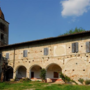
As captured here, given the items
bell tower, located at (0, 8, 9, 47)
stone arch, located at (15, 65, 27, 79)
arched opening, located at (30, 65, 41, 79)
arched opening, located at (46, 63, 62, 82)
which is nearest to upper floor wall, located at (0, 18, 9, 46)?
bell tower, located at (0, 8, 9, 47)

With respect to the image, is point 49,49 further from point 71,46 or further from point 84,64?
point 84,64

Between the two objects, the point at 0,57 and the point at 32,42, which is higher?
the point at 32,42

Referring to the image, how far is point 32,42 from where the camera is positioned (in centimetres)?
1833

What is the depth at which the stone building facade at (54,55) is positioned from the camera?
14633 millimetres

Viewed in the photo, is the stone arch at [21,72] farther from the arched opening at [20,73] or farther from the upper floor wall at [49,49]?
the upper floor wall at [49,49]

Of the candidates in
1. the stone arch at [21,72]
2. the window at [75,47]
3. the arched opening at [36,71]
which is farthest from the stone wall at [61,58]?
the arched opening at [36,71]

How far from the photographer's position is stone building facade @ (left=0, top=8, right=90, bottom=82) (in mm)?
14633

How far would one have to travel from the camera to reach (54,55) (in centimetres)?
1645

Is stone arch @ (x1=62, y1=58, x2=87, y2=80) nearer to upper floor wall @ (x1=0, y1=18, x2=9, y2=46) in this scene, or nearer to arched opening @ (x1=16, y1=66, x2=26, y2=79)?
arched opening @ (x1=16, y1=66, x2=26, y2=79)

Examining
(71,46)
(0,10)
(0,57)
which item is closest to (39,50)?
(71,46)

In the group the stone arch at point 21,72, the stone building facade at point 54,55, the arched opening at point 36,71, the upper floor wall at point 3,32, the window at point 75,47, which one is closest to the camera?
the stone building facade at point 54,55

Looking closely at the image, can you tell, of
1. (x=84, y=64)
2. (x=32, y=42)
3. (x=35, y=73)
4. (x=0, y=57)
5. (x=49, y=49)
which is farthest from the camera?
(x=0, y=57)

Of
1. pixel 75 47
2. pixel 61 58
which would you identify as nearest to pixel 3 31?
pixel 61 58

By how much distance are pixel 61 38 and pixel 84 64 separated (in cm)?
442
